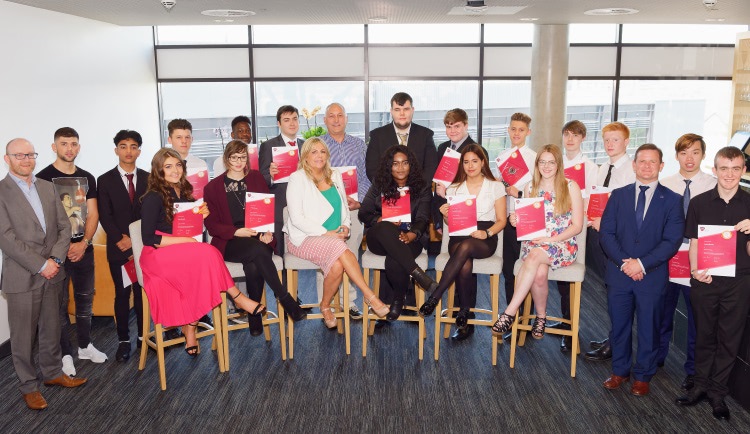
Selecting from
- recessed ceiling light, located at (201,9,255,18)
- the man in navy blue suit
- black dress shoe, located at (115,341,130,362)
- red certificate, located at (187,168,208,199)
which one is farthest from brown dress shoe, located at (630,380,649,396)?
recessed ceiling light, located at (201,9,255,18)

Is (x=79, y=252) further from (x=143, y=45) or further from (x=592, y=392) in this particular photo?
(x=143, y=45)

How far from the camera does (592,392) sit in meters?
4.37

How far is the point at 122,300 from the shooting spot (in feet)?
16.5

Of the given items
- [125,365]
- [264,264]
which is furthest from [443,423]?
[125,365]

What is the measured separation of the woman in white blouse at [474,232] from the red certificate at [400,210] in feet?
0.86

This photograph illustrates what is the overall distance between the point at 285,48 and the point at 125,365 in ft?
19.9

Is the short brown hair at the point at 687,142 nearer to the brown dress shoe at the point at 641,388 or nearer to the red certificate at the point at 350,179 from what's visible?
the brown dress shoe at the point at 641,388

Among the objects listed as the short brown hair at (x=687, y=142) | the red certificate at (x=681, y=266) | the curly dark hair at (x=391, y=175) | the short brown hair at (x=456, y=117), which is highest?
the short brown hair at (x=456, y=117)

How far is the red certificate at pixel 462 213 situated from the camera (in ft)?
15.3

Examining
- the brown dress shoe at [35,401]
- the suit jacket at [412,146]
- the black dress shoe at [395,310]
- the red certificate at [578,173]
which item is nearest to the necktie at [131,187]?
the brown dress shoe at [35,401]

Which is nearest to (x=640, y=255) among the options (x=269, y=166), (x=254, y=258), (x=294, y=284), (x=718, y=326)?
(x=718, y=326)

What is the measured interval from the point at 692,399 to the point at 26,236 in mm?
4391

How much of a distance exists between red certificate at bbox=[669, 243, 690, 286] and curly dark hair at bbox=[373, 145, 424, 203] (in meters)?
1.91

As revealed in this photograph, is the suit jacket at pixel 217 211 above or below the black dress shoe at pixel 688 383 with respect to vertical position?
above
